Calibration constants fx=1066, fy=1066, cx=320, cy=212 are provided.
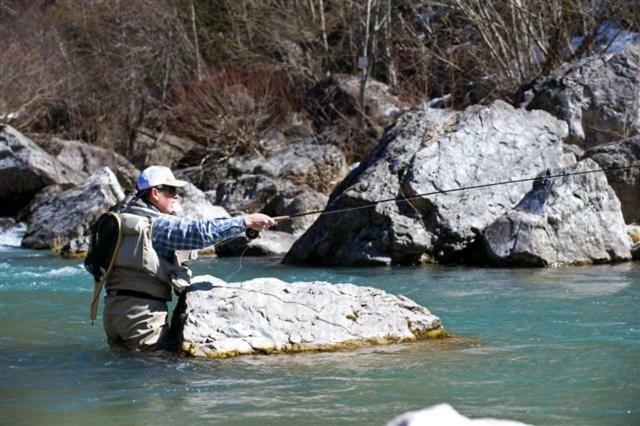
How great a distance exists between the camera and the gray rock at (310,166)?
19766 mm

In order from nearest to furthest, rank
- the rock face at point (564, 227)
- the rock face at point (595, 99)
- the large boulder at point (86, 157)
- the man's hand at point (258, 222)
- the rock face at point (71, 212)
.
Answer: the man's hand at point (258, 222)
the rock face at point (564, 227)
the rock face at point (595, 99)
the rock face at point (71, 212)
the large boulder at point (86, 157)

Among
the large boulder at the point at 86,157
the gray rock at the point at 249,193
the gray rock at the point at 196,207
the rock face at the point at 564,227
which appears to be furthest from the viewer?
the large boulder at the point at 86,157

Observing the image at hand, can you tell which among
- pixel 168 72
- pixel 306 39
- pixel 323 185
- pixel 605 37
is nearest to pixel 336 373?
pixel 323 185

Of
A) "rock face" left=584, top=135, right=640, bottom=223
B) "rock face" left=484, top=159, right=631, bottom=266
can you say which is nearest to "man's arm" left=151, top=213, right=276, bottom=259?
"rock face" left=484, top=159, right=631, bottom=266

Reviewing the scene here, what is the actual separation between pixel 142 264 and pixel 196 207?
11.1m

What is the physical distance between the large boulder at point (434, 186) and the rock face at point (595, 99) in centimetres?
207

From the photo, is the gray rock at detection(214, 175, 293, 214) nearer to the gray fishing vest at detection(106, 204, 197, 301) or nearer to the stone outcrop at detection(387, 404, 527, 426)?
the gray fishing vest at detection(106, 204, 197, 301)

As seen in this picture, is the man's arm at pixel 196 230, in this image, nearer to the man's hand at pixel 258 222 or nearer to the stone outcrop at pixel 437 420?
the man's hand at pixel 258 222

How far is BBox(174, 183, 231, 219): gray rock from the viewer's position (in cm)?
1691

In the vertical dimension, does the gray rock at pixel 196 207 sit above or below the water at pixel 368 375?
above

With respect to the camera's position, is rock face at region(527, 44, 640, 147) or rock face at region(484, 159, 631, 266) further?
rock face at region(527, 44, 640, 147)

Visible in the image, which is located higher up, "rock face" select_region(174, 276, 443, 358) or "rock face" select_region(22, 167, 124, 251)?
"rock face" select_region(22, 167, 124, 251)

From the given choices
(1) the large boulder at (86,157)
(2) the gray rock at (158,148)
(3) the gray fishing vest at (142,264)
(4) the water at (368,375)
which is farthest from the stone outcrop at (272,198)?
(3) the gray fishing vest at (142,264)

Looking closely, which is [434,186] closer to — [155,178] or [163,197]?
[163,197]
